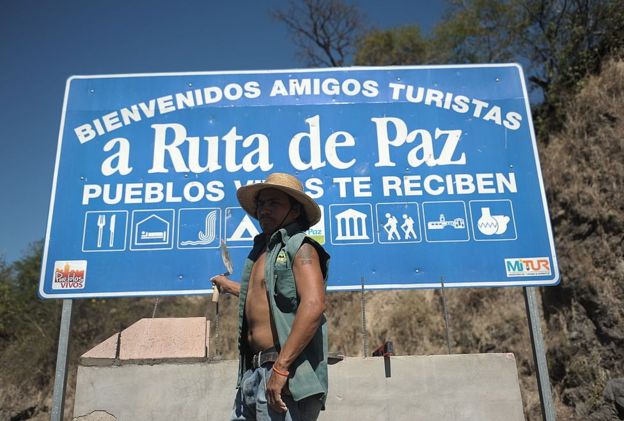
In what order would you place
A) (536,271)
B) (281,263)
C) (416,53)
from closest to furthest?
(281,263) → (536,271) → (416,53)

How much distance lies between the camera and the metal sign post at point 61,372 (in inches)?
185

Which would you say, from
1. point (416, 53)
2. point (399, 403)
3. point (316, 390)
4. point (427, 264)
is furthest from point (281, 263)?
point (416, 53)

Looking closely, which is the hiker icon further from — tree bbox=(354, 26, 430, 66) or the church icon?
tree bbox=(354, 26, 430, 66)

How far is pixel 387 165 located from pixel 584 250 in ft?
17.0

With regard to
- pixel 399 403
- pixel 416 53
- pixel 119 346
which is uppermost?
pixel 416 53

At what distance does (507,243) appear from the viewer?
5203 millimetres

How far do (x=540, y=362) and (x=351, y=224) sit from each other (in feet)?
6.75

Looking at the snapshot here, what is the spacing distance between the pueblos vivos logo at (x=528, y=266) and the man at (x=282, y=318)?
2711mm

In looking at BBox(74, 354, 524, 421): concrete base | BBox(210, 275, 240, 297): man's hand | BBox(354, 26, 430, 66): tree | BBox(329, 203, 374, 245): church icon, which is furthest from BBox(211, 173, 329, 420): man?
BBox(354, 26, 430, 66): tree

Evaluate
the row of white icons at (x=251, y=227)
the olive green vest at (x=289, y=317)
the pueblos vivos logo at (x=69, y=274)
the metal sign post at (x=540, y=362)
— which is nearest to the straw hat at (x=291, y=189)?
the olive green vest at (x=289, y=317)

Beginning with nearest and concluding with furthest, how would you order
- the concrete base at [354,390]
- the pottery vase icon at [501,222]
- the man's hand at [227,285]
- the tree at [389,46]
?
1. the man's hand at [227,285]
2. the concrete base at [354,390]
3. the pottery vase icon at [501,222]
4. the tree at [389,46]

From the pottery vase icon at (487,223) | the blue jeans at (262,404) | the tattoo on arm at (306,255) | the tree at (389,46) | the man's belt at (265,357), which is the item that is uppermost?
the tree at (389,46)

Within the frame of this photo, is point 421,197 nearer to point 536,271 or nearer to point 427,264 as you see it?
point 427,264

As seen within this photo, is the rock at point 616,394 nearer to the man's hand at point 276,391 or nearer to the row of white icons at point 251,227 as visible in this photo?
the row of white icons at point 251,227
